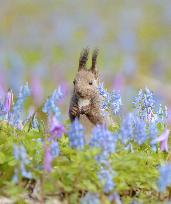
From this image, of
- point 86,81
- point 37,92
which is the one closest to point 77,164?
point 86,81

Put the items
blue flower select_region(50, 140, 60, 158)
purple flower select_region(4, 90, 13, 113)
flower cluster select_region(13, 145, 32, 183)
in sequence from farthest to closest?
1. purple flower select_region(4, 90, 13, 113)
2. blue flower select_region(50, 140, 60, 158)
3. flower cluster select_region(13, 145, 32, 183)

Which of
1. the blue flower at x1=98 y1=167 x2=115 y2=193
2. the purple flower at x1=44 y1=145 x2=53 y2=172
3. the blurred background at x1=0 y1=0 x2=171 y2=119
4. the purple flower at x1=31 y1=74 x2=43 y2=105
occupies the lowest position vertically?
the blue flower at x1=98 y1=167 x2=115 y2=193

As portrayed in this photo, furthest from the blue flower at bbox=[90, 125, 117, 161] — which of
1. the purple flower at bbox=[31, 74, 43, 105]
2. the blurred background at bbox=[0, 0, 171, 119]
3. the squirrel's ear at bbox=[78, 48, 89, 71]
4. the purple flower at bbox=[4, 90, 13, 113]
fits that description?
the blurred background at bbox=[0, 0, 171, 119]

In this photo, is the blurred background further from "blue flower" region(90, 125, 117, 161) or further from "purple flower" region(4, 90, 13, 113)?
"blue flower" region(90, 125, 117, 161)

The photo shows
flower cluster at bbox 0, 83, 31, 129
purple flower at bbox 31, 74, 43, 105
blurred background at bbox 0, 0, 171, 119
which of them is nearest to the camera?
flower cluster at bbox 0, 83, 31, 129

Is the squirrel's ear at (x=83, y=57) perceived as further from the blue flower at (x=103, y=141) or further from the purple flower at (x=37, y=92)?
the purple flower at (x=37, y=92)

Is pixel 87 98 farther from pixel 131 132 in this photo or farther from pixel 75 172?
pixel 75 172

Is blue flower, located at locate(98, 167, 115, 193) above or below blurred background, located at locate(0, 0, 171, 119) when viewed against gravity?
below
